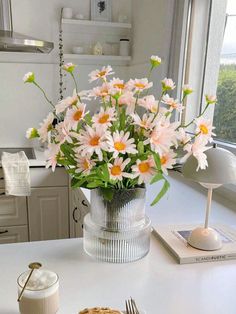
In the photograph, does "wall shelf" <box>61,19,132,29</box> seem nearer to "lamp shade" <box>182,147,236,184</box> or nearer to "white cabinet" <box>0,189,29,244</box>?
"white cabinet" <box>0,189,29,244</box>

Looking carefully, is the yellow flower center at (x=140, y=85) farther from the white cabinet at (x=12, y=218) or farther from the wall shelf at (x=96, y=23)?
the wall shelf at (x=96, y=23)

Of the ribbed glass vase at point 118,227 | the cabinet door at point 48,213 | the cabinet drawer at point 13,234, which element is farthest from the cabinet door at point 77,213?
the ribbed glass vase at point 118,227

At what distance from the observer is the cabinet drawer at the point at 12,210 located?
2256 millimetres

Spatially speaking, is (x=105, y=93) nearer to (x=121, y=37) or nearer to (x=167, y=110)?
(x=167, y=110)

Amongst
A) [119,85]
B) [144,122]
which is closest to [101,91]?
[119,85]

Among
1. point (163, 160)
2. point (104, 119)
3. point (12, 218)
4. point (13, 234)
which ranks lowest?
point (13, 234)

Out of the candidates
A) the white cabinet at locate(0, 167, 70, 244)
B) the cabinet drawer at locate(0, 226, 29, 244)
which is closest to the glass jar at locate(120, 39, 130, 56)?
the white cabinet at locate(0, 167, 70, 244)

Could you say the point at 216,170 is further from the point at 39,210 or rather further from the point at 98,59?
the point at 98,59

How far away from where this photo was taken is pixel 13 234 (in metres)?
2.30

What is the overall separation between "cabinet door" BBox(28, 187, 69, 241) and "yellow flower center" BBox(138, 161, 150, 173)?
1.64m

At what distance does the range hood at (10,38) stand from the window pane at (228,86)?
1193 mm

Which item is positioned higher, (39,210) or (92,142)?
(92,142)

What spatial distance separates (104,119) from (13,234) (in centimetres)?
186

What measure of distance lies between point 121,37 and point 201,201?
1907 mm
